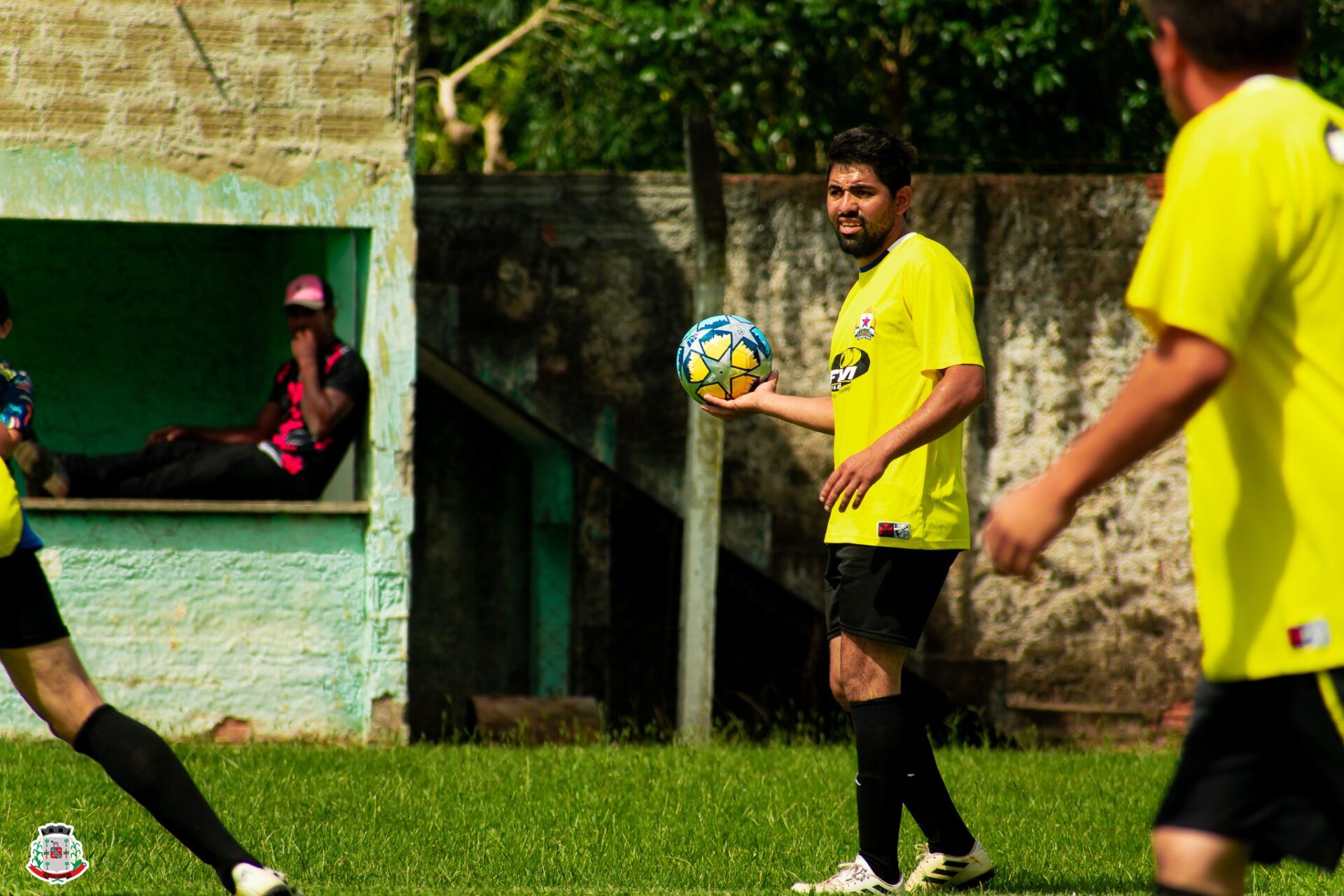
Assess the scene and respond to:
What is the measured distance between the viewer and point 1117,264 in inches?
361

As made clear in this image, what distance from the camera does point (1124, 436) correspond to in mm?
2469

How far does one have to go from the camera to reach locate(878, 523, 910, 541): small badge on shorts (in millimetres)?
4656

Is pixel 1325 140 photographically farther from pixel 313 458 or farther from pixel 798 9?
pixel 798 9

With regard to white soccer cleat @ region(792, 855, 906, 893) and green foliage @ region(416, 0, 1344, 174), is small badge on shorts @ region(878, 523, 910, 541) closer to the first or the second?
white soccer cleat @ region(792, 855, 906, 893)

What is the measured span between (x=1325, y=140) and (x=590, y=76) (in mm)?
11873

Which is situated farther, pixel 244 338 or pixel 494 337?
pixel 244 338

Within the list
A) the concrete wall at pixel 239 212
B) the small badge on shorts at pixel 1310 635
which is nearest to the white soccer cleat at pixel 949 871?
the small badge on shorts at pixel 1310 635

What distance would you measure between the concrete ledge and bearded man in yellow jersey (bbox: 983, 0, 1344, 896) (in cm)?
591

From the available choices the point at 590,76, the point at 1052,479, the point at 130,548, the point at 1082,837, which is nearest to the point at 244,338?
the point at 130,548

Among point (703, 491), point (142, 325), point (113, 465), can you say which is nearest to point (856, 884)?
point (703, 491)

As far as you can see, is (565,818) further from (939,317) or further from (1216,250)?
(1216,250)

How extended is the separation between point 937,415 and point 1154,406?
2.09 m

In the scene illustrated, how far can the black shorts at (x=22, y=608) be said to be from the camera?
402 centimetres

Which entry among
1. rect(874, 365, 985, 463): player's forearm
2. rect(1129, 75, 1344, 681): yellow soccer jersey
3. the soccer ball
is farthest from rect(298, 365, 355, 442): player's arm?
rect(1129, 75, 1344, 681): yellow soccer jersey
